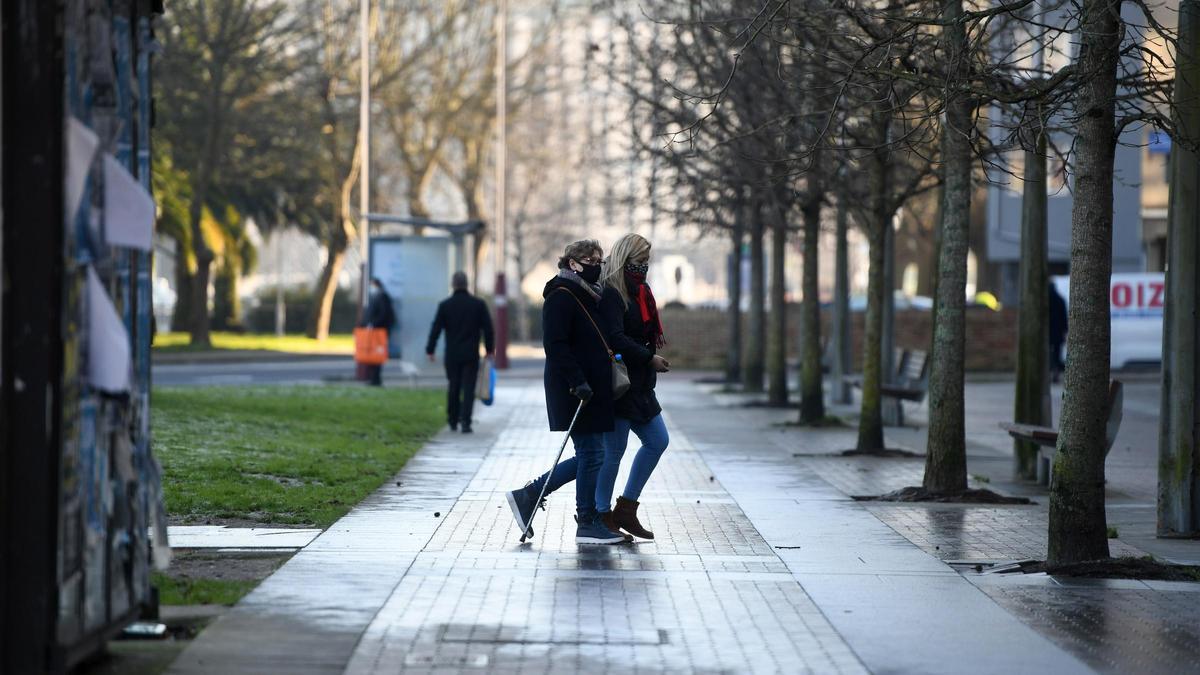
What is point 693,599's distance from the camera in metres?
8.75

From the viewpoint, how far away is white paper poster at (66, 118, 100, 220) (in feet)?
20.0

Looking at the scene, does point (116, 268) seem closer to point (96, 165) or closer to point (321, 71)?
point (96, 165)

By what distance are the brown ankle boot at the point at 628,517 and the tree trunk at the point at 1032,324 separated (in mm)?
5321

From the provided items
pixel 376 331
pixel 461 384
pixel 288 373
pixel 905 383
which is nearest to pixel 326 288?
pixel 288 373

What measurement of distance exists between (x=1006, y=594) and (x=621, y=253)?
10.3 feet

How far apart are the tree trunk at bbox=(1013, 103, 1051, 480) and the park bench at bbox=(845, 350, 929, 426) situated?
615 cm

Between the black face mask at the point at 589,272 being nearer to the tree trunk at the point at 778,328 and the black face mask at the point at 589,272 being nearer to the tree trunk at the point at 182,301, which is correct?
the tree trunk at the point at 778,328

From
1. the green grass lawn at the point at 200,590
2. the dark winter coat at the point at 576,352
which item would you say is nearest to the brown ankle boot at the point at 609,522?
the dark winter coat at the point at 576,352

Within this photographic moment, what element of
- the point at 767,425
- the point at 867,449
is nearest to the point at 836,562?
the point at 867,449

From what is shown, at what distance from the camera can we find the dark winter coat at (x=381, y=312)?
30641 mm

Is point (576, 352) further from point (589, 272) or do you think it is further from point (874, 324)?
point (874, 324)

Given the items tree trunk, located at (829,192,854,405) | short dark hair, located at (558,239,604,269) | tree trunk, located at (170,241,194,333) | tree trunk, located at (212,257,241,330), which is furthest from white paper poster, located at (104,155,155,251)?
tree trunk, located at (212,257,241,330)

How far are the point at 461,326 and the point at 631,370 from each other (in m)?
9.72

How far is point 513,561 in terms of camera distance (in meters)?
9.95
